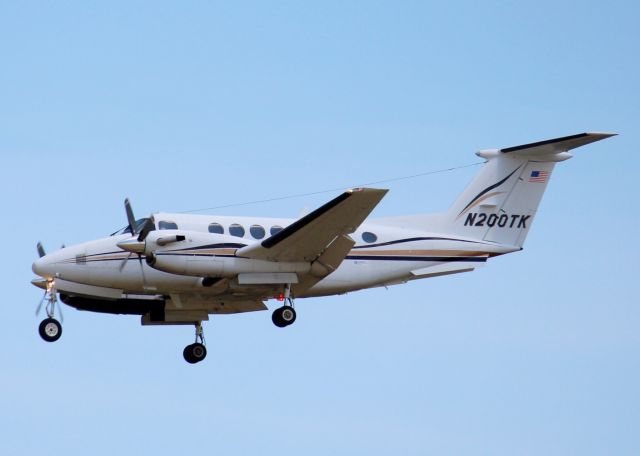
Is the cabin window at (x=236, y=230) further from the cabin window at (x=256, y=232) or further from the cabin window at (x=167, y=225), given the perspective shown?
the cabin window at (x=167, y=225)

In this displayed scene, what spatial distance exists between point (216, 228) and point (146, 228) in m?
1.54

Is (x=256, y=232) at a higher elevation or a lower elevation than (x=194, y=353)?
higher

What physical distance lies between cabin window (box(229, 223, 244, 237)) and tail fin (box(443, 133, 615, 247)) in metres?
5.14

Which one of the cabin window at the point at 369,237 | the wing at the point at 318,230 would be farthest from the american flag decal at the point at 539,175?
the wing at the point at 318,230

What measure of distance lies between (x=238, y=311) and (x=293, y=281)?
2601 millimetres

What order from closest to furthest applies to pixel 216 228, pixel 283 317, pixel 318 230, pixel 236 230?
pixel 318 230 < pixel 283 317 < pixel 216 228 < pixel 236 230

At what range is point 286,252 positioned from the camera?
29766 millimetres

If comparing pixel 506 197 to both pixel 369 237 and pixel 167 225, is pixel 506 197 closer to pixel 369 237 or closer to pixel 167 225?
pixel 369 237

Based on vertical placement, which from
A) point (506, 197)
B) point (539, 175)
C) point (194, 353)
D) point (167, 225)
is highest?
point (539, 175)

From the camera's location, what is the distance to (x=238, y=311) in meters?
32.2

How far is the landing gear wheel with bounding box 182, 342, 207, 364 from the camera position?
32562 millimetres

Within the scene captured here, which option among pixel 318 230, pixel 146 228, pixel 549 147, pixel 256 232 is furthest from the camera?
pixel 549 147

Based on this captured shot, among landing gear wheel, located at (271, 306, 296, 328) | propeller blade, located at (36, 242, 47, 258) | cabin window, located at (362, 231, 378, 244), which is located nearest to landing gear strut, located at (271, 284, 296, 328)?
landing gear wheel, located at (271, 306, 296, 328)

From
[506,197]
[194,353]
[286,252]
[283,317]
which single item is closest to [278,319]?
[283,317]
